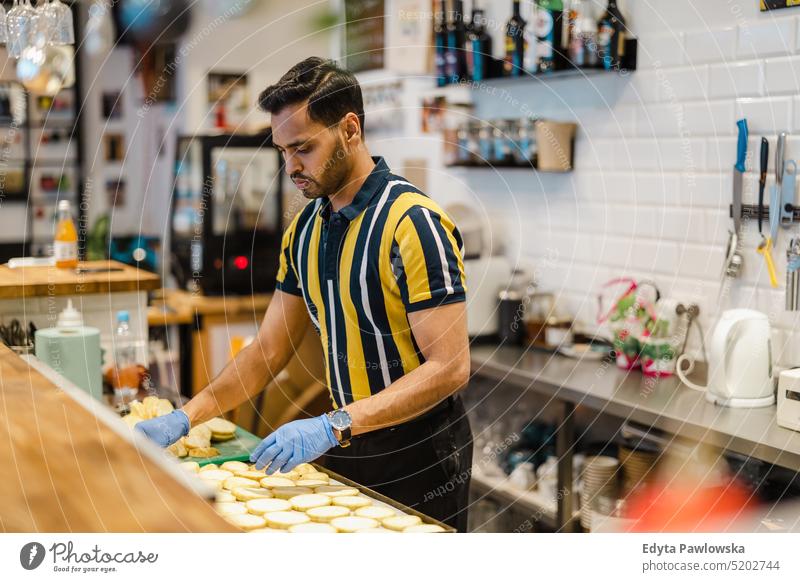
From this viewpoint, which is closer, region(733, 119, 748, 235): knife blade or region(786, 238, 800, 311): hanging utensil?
region(786, 238, 800, 311): hanging utensil

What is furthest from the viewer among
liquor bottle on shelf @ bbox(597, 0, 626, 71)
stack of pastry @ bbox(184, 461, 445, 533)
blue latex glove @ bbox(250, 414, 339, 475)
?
liquor bottle on shelf @ bbox(597, 0, 626, 71)

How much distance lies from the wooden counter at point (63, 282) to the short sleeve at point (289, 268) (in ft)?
1.78

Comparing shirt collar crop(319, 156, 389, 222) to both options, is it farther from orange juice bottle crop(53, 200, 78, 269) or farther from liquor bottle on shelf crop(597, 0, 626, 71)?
liquor bottle on shelf crop(597, 0, 626, 71)

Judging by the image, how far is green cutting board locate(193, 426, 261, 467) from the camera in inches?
61.6

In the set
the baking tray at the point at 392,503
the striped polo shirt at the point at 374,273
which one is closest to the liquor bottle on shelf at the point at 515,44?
the striped polo shirt at the point at 374,273

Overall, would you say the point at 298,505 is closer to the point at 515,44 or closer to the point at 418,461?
the point at 418,461

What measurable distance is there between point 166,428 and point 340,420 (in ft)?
1.03

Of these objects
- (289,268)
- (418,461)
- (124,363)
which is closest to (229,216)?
(124,363)

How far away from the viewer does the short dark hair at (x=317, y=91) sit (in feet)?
5.17

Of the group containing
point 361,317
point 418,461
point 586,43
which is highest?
point 586,43

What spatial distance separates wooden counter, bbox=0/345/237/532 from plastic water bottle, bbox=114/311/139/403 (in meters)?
0.52

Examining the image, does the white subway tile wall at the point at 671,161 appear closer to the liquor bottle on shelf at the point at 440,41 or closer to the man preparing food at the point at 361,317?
the liquor bottle on shelf at the point at 440,41

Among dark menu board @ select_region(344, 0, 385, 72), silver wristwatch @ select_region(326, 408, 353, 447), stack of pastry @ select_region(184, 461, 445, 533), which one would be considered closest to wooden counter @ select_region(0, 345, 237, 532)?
stack of pastry @ select_region(184, 461, 445, 533)

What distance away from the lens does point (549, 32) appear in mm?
2623
